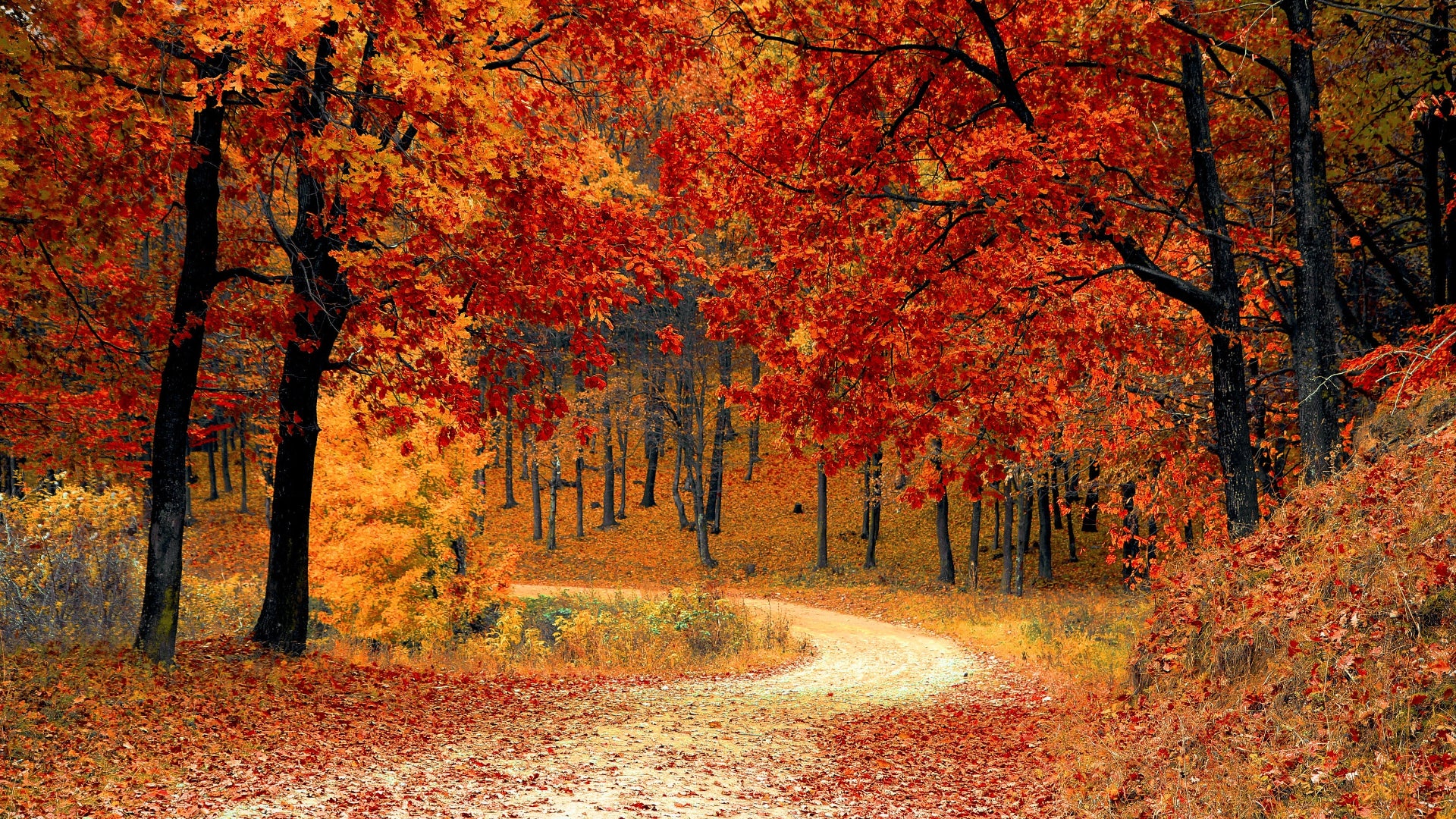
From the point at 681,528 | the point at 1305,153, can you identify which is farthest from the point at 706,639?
the point at 681,528

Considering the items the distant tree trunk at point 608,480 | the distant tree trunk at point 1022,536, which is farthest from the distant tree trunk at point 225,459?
the distant tree trunk at point 1022,536

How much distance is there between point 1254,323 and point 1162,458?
2.60 meters

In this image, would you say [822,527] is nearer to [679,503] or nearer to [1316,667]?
[679,503]

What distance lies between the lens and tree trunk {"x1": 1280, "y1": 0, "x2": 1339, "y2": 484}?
27.1 feet

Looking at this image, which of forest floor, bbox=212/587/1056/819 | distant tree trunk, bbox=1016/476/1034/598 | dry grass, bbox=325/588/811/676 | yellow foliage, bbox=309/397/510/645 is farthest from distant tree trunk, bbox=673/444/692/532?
forest floor, bbox=212/587/1056/819

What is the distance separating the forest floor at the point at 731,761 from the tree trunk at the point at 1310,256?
4.15 meters

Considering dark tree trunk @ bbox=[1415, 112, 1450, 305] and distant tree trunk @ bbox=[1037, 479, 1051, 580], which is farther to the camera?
distant tree trunk @ bbox=[1037, 479, 1051, 580]

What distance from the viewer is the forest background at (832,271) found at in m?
6.45

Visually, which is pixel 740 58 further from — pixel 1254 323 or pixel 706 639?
pixel 706 639

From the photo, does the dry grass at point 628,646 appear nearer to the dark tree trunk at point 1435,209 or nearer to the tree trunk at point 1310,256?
the tree trunk at point 1310,256

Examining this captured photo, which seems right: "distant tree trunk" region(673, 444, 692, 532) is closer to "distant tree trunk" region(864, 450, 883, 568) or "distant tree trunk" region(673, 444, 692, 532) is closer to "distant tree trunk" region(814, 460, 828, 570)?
"distant tree trunk" region(814, 460, 828, 570)

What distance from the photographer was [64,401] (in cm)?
1032

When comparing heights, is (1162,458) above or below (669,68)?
below

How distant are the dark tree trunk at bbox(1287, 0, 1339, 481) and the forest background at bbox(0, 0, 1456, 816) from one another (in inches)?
1.7
